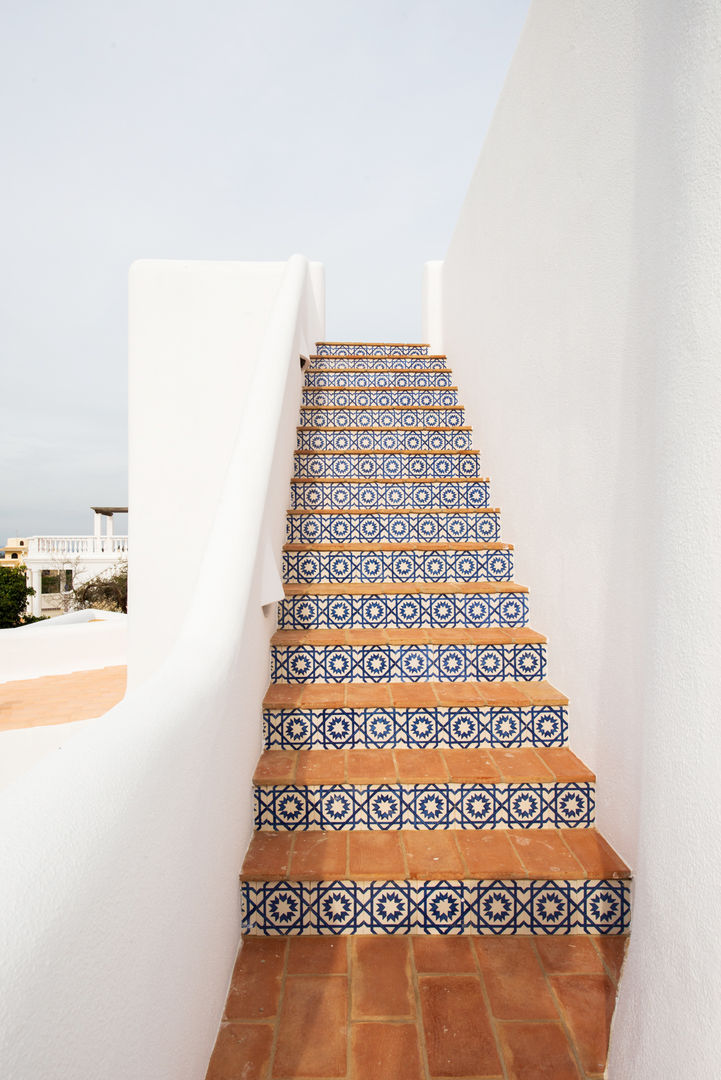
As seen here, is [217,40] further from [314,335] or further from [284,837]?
[284,837]

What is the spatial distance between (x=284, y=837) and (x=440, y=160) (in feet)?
29.0

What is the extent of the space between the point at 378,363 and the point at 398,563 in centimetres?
244

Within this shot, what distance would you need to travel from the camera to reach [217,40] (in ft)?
14.8

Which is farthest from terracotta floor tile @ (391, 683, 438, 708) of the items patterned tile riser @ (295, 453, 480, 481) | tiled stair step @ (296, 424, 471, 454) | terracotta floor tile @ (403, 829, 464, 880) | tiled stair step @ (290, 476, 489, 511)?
tiled stair step @ (296, 424, 471, 454)

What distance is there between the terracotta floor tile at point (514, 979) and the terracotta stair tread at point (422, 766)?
41 centimetres

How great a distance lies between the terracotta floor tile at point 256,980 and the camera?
1173mm

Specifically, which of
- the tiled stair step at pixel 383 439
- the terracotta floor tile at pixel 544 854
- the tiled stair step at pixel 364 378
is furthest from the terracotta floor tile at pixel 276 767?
the tiled stair step at pixel 364 378

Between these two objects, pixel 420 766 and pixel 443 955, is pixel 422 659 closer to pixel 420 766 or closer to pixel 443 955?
pixel 420 766

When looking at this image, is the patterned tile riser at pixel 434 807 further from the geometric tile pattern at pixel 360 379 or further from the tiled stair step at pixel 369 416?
the geometric tile pattern at pixel 360 379

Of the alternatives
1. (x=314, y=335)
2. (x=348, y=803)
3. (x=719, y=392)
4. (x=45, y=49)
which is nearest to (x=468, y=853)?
(x=348, y=803)

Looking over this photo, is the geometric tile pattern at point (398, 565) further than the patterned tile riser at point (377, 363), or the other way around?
the patterned tile riser at point (377, 363)

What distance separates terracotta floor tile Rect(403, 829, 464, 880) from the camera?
4.56 ft

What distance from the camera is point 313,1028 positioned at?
44.6 inches

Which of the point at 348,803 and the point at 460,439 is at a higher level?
the point at 460,439
